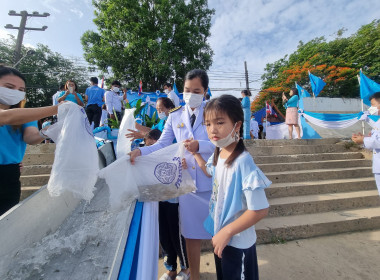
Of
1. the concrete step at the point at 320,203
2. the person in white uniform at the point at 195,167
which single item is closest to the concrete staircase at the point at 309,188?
the concrete step at the point at 320,203

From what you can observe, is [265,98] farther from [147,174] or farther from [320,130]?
[147,174]

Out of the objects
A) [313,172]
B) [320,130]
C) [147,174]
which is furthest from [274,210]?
[320,130]

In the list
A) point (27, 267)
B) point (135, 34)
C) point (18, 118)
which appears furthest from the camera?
point (135, 34)

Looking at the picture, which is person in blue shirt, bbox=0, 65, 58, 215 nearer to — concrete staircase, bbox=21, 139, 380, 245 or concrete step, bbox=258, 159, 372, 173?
concrete staircase, bbox=21, 139, 380, 245

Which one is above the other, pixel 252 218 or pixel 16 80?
pixel 16 80

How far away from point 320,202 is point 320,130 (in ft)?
19.9

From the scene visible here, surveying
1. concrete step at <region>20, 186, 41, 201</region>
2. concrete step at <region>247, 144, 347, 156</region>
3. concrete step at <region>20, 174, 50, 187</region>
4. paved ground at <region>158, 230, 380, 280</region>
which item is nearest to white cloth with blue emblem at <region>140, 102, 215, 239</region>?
paved ground at <region>158, 230, 380, 280</region>

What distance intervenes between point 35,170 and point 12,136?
2.54 meters

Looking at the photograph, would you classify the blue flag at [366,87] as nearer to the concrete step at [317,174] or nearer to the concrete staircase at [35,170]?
the concrete step at [317,174]

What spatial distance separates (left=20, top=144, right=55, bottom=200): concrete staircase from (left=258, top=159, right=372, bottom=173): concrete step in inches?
160

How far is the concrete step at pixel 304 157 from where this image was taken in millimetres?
4535

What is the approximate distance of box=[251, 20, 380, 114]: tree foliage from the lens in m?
15.5

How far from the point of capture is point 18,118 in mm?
1216

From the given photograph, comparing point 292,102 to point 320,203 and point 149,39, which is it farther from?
point 149,39
